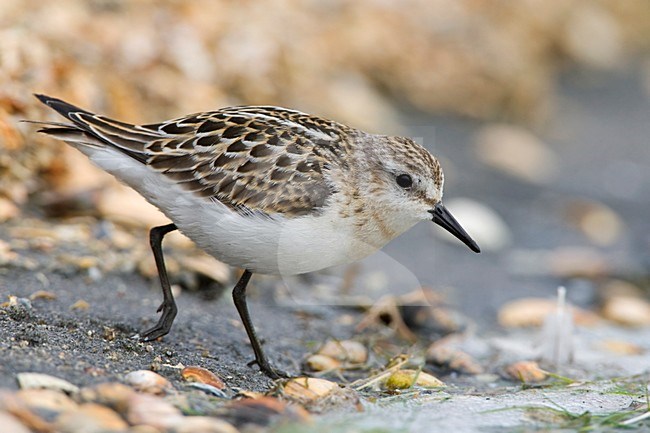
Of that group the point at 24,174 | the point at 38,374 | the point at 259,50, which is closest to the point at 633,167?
the point at 259,50

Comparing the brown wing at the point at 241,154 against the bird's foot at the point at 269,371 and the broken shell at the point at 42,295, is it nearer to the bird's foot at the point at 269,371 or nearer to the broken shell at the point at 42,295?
the bird's foot at the point at 269,371

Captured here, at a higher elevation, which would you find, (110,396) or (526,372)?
(526,372)

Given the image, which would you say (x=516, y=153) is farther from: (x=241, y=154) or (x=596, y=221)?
(x=241, y=154)

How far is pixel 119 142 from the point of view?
413 centimetres

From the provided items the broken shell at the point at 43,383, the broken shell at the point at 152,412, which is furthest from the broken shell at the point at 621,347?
the broken shell at the point at 43,383

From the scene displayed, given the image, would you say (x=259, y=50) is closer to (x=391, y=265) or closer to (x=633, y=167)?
(x=391, y=265)

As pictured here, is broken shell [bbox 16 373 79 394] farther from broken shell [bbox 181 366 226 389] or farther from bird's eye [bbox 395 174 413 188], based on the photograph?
bird's eye [bbox 395 174 413 188]

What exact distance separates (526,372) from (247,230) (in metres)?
1.72

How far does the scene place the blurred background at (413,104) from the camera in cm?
582

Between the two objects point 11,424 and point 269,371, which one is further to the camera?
point 269,371

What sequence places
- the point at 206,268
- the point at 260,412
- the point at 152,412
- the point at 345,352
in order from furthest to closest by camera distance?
the point at 206,268
the point at 345,352
the point at 260,412
the point at 152,412

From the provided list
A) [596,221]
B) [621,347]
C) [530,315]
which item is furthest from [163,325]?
Answer: [596,221]

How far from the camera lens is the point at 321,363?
15.1ft

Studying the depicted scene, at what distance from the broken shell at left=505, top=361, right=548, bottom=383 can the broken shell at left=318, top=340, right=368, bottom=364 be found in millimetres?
778
